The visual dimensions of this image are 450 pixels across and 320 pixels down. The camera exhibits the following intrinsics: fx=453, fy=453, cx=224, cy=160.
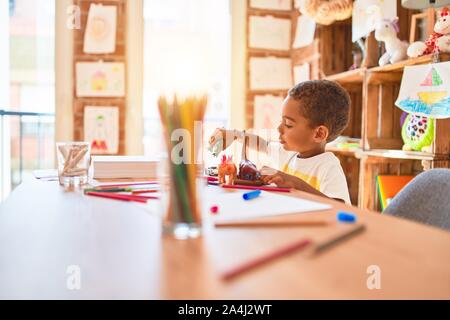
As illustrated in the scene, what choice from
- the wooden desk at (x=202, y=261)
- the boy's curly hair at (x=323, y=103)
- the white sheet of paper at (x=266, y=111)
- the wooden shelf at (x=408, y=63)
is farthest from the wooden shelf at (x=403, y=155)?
the wooden desk at (x=202, y=261)

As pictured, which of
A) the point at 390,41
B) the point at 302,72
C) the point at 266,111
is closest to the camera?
the point at 390,41

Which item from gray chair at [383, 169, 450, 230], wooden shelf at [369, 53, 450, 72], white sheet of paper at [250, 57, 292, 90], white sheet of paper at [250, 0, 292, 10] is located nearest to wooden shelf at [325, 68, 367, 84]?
wooden shelf at [369, 53, 450, 72]

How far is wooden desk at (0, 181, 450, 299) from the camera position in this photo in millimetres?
412

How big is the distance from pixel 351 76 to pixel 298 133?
4.25 feet

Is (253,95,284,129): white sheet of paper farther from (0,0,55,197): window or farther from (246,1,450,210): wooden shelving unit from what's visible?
(0,0,55,197): window

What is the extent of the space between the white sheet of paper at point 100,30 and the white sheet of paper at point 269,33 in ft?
3.28

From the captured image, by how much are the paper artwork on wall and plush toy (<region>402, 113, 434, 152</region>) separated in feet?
0.27

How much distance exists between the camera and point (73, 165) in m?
1.18

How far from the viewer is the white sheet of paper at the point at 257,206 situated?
0.73 meters

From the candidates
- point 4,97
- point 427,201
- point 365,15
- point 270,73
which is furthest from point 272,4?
point 427,201

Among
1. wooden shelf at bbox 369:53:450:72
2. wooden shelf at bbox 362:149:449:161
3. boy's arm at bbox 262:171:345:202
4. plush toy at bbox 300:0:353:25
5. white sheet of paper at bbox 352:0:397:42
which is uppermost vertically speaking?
plush toy at bbox 300:0:353:25

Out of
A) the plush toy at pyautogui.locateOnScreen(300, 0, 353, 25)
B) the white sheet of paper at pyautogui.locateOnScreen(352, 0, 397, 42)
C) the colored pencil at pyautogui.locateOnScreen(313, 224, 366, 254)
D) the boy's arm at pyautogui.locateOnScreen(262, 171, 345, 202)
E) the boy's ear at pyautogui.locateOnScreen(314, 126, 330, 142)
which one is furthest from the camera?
the plush toy at pyautogui.locateOnScreen(300, 0, 353, 25)

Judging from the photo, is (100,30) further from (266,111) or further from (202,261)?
(202,261)
